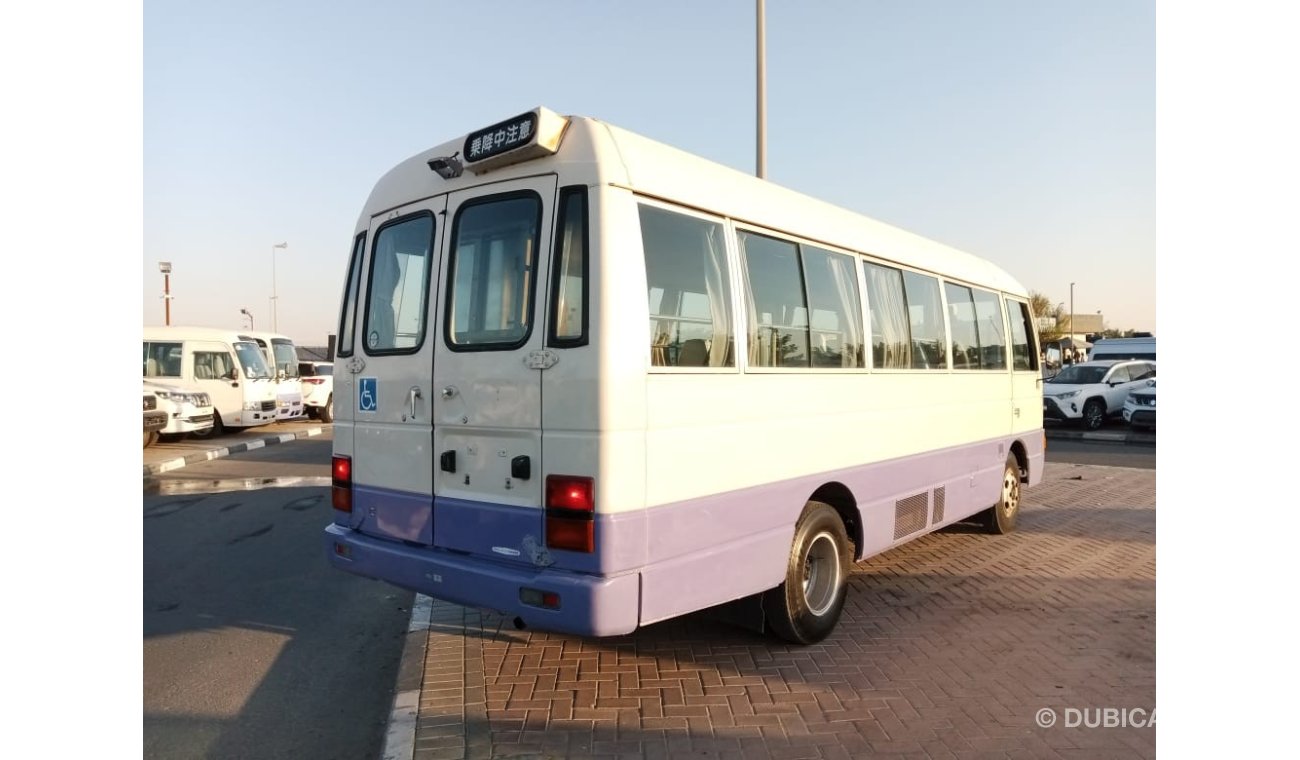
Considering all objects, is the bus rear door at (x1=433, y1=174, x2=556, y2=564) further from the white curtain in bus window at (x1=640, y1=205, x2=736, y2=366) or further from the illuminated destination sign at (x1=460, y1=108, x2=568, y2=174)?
the white curtain in bus window at (x1=640, y1=205, x2=736, y2=366)

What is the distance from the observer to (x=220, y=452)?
52.7 ft

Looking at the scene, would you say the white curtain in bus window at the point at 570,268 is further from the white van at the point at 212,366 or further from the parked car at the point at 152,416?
the white van at the point at 212,366

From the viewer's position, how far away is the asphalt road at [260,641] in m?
4.07

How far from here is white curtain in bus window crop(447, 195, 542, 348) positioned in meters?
4.08

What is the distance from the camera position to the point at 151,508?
33.4ft

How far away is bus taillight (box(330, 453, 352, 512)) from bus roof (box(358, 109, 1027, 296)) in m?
1.54

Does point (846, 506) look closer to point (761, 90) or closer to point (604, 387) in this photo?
point (604, 387)

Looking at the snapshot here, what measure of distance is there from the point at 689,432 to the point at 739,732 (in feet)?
5.08

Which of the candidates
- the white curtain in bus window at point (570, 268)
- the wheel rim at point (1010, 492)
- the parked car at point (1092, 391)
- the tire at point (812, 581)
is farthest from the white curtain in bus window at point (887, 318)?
the parked car at point (1092, 391)

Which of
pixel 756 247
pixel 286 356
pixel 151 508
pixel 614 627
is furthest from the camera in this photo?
pixel 286 356

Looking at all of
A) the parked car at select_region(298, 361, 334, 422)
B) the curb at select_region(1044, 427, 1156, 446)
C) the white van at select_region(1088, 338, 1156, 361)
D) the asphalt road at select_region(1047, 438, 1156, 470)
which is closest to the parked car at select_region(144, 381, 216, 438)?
the parked car at select_region(298, 361, 334, 422)

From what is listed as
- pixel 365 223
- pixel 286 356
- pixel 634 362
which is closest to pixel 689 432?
pixel 634 362

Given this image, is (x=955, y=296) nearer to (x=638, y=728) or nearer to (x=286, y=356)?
(x=638, y=728)

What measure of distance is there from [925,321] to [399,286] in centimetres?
432
